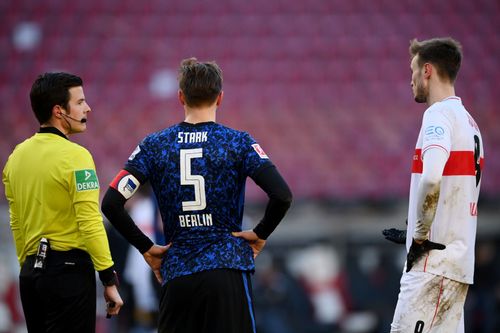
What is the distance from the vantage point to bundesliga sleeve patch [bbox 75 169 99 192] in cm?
455

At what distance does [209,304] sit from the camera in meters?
4.38

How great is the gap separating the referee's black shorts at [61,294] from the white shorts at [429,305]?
5.63 feet

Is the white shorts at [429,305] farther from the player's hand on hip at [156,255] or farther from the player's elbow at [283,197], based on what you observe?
the player's hand on hip at [156,255]

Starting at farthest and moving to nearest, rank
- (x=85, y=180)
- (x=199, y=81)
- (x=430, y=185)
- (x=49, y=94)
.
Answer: (x=49, y=94) < (x=85, y=180) < (x=199, y=81) < (x=430, y=185)

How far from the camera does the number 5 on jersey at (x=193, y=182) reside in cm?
440

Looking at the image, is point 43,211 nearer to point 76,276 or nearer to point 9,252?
point 76,276

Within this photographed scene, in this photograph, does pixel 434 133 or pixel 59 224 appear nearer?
pixel 434 133

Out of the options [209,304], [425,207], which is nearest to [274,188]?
[209,304]

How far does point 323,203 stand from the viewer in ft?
36.8

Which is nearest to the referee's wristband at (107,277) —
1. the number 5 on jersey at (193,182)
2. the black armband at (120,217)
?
the black armband at (120,217)

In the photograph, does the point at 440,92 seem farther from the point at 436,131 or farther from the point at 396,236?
the point at 396,236

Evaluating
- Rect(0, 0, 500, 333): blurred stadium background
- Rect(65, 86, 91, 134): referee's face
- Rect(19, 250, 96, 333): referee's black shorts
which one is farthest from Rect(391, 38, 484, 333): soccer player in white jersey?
Rect(0, 0, 500, 333): blurred stadium background

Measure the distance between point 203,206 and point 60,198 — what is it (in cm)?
83

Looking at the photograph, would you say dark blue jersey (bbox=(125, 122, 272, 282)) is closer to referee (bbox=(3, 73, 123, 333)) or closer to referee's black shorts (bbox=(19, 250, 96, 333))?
referee (bbox=(3, 73, 123, 333))
